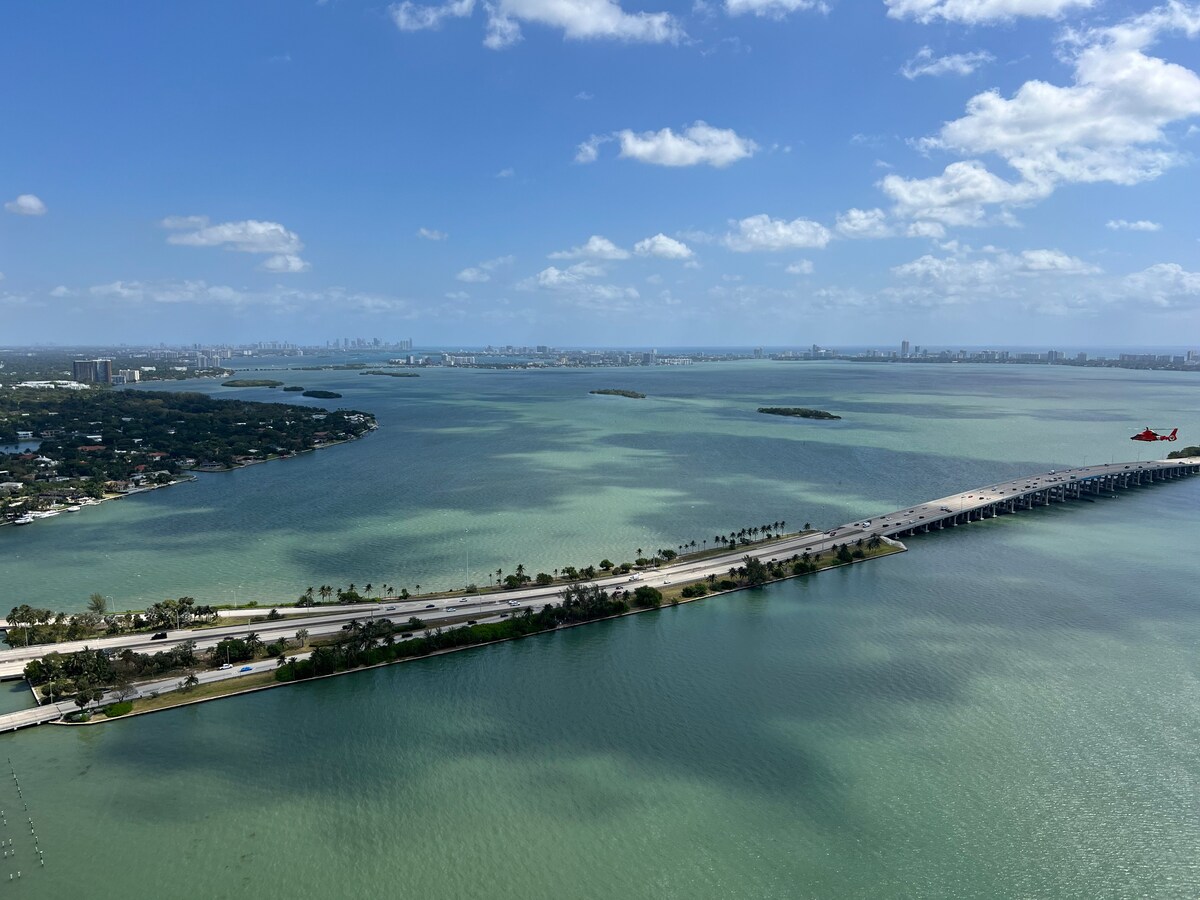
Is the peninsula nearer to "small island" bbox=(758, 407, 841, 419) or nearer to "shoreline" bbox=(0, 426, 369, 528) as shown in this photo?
"shoreline" bbox=(0, 426, 369, 528)

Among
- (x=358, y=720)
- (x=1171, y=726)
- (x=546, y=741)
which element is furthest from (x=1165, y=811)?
(x=358, y=720)

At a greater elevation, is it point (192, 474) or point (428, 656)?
point (192, 474)

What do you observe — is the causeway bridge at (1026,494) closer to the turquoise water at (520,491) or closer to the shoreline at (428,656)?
the turquoise water at (520,491)

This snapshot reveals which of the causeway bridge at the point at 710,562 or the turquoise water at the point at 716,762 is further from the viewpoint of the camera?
the causeway bridge at the point at 710,562

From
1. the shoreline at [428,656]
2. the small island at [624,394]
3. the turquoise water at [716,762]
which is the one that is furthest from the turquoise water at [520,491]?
the small island at [624,394]

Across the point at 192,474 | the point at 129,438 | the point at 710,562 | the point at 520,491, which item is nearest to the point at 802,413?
the point at 520,491

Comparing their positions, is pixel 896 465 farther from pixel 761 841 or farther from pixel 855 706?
pixel 761 841

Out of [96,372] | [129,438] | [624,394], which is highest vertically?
[96,372]

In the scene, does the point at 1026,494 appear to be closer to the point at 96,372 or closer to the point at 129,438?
the point at 129,438

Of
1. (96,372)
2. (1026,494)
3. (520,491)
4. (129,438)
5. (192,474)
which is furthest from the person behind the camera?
(96,372)
